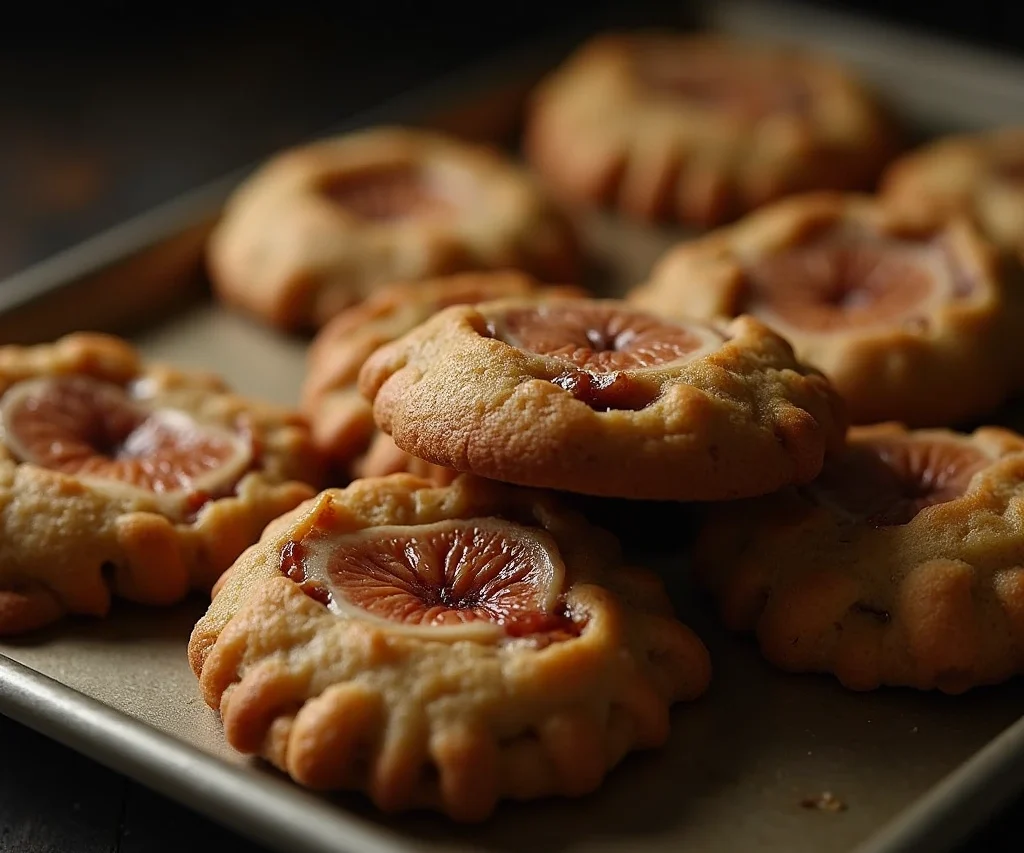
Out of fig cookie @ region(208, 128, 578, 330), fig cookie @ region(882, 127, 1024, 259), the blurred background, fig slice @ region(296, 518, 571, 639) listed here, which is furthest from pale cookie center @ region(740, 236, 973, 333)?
the blurred background

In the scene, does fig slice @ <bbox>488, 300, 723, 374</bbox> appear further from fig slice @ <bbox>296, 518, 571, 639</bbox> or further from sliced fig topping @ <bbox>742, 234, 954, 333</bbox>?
sliced fig topping @ <bbox>742, 234, 954, 333</bbox>

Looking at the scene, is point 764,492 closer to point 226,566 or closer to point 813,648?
point 813,648

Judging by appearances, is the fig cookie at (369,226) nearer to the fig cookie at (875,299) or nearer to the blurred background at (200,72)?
the fig cookie at (875,299)

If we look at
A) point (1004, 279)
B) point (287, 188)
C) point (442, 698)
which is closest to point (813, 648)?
point (442, 698)

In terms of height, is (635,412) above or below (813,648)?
above

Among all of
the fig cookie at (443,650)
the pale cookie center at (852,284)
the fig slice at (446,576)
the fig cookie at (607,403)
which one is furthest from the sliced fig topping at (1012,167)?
the fig slice at (446,576)

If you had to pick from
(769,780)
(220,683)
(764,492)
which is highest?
(764,492)
